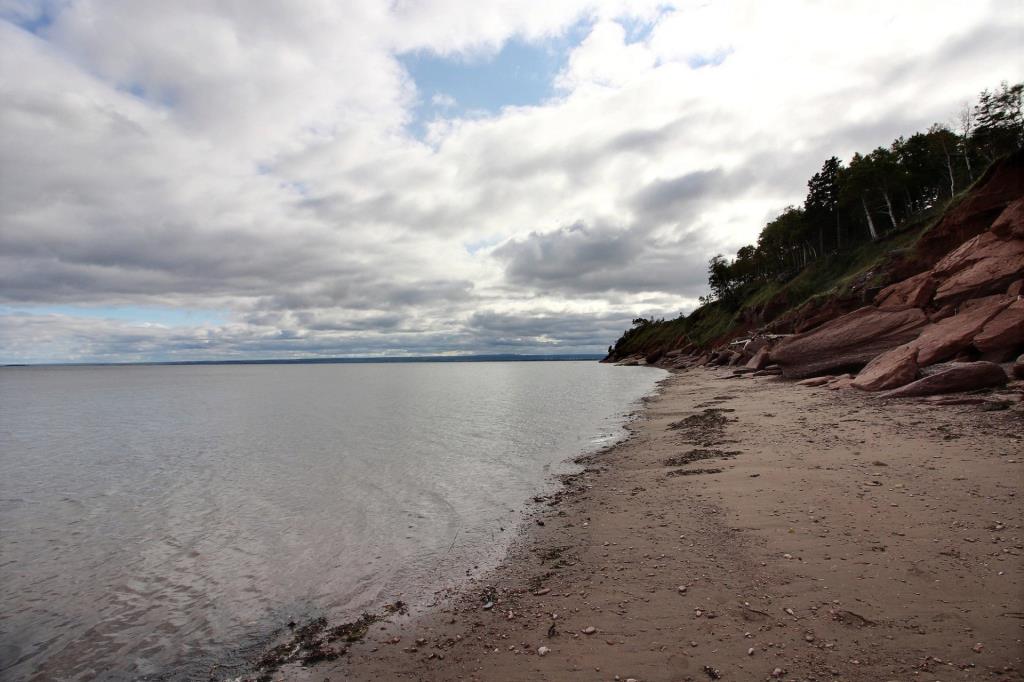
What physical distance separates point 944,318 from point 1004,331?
7.02 meters

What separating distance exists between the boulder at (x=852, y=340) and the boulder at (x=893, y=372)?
16.7 ft

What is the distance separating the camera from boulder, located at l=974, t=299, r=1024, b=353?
69.5 feet

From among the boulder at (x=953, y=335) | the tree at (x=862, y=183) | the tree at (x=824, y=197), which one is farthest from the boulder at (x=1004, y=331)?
the tree at (x=824, y=197)

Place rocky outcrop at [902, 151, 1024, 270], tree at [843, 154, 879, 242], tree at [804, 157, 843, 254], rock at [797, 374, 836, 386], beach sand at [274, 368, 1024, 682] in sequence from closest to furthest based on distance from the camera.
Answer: beach sand at [274, 368, 1024, 682] < rock at [797, 374, 836, 386] < rocky outcrop at [902, 151, 1024, 270] < tree at [843, 154, 879, 242] < tree at [804, 157, 843, 254]

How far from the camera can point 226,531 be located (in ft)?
40.6

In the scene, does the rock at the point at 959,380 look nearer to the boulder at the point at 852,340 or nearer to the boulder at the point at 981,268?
the boulder at the point at 852,340

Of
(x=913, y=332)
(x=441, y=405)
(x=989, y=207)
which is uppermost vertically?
(x=989, y=207)

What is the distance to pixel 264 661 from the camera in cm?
650

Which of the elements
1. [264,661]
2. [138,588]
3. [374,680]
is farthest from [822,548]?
[138,588]

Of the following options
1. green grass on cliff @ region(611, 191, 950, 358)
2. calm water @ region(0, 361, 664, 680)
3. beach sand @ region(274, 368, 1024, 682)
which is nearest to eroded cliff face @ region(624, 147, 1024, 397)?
green grass on cliff @ region(611, 191, 950, 358)

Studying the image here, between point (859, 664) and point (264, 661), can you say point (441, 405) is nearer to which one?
point (264, 661)

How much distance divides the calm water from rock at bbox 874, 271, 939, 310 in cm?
2269

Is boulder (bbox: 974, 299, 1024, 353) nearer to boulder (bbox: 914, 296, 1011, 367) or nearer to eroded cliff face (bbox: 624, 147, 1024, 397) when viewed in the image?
eroded cliff face (bbox: 624, 147, 1024, 397)

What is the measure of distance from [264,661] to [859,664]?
Answer: 23.4 ft
